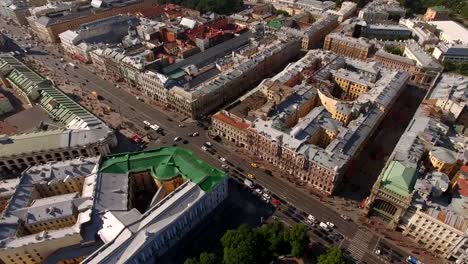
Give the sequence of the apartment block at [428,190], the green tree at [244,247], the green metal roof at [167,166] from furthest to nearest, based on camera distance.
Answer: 1. the green metal roof at [167,166]
2. the apartment block at [428,190]
3. the green tree at [244,247]

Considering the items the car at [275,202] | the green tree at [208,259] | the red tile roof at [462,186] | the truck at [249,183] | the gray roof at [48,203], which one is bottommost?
the car at [275,202]

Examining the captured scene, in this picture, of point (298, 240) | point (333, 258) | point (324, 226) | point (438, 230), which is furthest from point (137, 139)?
point (438, 230)

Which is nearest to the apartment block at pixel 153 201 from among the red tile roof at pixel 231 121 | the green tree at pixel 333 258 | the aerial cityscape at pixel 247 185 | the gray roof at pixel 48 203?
the aerial cityscape at pixel 247 185

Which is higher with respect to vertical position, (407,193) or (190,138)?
(407,193)

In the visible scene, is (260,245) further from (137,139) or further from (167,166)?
(137,139)

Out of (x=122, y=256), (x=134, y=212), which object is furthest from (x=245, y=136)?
(x=122, y=256)

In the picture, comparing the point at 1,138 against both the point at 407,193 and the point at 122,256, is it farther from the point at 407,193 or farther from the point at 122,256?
the point at 407,193

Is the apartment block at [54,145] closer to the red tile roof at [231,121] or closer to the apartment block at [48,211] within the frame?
the apartment block at [48,211]
